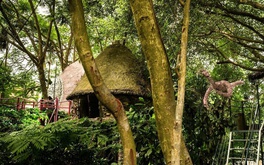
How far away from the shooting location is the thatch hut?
363 inches

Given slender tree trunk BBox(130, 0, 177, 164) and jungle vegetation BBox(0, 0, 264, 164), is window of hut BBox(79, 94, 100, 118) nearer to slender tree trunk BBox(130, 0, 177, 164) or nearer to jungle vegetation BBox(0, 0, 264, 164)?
jungle vegetation BBox(0, 0, 264, 164)

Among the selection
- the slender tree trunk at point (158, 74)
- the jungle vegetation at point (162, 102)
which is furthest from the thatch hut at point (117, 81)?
the slender tree trunk at point (158, 74)

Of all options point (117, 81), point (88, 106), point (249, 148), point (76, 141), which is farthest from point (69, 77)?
point (249, 148)

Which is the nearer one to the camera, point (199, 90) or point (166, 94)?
point (166, 94)

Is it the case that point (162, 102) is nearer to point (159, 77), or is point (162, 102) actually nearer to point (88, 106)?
point (159, 77)

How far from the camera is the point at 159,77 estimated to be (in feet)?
8.81

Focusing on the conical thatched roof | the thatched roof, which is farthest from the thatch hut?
the thatched roof

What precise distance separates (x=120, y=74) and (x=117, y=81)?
34 centimetres

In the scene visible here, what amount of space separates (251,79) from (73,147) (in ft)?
8.09

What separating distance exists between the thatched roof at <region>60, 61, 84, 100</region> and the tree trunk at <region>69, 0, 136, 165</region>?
13089 millimetres

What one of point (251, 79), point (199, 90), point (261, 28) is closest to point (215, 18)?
point (261, 28)

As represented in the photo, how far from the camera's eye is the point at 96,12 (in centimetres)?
1045

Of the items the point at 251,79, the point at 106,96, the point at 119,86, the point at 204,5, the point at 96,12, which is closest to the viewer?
the point at 106,96

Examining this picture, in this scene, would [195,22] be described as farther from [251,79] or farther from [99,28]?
[99,28]
